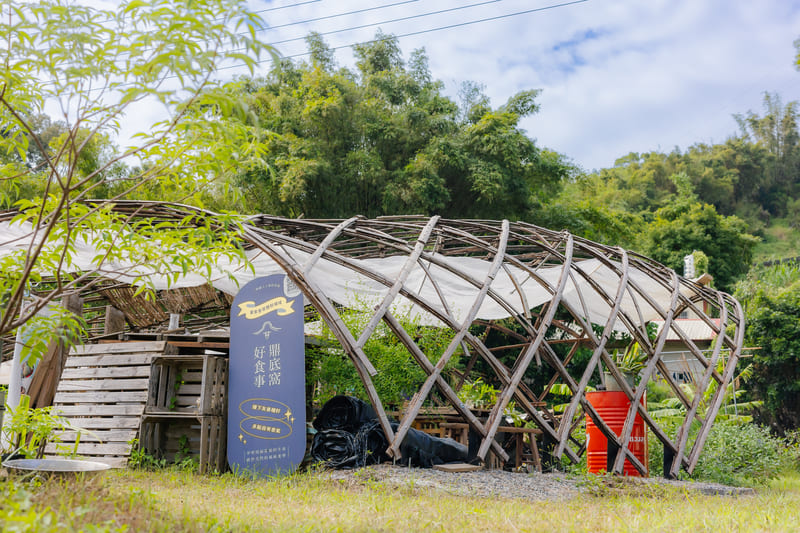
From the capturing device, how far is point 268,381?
593cm

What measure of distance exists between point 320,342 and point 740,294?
10.7 metres

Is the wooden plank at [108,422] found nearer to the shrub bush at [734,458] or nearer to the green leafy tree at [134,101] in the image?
the green leafy tree at [134,101]

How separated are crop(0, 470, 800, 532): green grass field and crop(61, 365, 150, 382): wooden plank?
3.28ft

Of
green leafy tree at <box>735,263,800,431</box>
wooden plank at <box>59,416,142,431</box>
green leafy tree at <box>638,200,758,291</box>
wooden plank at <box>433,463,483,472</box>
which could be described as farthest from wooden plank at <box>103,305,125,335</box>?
green leafy tree at <box>638,200,758,291</box>

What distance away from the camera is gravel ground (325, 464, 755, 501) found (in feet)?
16.7

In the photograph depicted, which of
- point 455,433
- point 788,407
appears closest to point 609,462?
point 455,433

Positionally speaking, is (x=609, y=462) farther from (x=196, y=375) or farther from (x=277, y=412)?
(x=196, y=375)

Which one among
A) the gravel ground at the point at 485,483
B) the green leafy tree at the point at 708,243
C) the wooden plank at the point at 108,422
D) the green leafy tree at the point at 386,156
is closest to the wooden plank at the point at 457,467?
the gravel ground at the point at 485,483

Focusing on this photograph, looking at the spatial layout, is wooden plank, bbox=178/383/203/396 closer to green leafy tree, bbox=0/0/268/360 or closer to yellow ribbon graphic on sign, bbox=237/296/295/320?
yellow ribbon graphic on sign, bbox=237/296/295/320

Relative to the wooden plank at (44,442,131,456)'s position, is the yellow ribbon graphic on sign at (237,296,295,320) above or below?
above

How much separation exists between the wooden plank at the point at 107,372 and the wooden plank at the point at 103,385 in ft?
0.12

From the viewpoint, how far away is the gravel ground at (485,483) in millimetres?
5090

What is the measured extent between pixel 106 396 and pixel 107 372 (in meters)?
0.23

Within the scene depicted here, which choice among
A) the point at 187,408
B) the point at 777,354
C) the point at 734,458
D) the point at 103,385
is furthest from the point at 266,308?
the point at 777,354
